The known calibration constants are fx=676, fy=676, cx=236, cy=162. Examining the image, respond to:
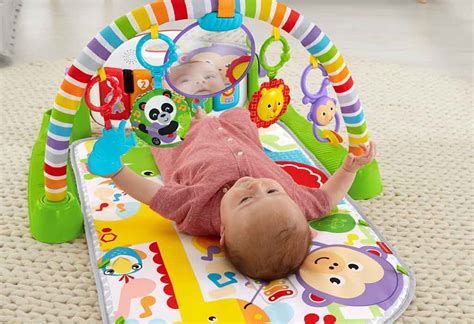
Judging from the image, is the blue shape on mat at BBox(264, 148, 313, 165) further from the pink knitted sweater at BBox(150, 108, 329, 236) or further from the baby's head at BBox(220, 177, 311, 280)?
the baby's head at BBox(220, 177, 311, 280)

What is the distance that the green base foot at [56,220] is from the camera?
1127 millimetres

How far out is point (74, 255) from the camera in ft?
3.68

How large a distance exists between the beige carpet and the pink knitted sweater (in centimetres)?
17

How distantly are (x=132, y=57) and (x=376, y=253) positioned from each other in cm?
69

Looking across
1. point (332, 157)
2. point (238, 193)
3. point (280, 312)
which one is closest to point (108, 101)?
point (238, 193)

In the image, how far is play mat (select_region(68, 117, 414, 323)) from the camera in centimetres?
98

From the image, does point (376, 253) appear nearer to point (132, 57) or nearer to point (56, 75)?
point (132, 57)

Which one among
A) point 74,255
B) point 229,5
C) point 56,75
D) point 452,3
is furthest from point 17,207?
point 452,3

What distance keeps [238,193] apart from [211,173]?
0.37 feet

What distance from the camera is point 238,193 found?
3.44 feet

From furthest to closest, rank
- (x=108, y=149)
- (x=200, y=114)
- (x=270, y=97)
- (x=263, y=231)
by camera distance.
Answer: (x=200, y=114) → (x=270, y=97) → (x=108, y=149) → (x=263, y=231)

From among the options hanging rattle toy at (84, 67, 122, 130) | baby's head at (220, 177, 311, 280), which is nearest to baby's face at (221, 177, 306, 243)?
baby's head at (220, 177, 311, 280)

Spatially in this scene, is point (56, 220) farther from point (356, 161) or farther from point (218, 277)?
point (356, 161)

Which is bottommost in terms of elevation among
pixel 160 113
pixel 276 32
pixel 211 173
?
pixel 211 173
